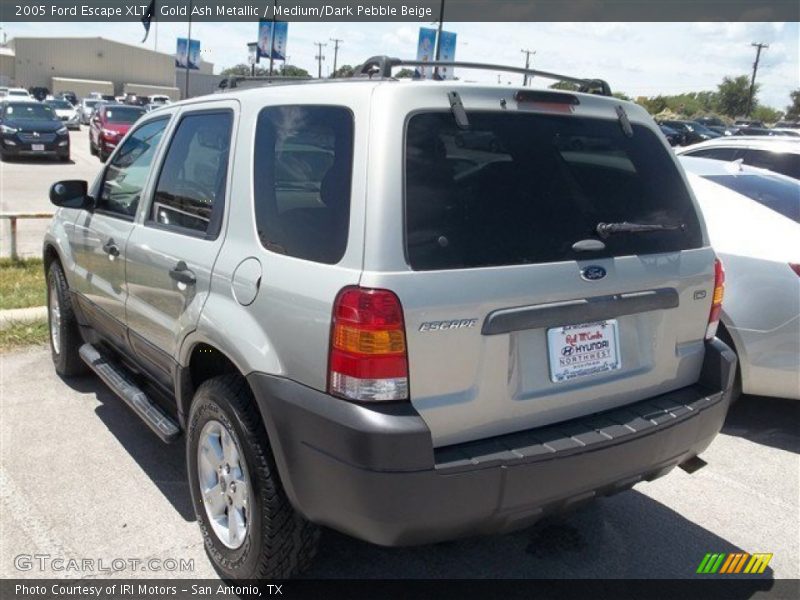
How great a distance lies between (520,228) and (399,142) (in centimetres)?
53

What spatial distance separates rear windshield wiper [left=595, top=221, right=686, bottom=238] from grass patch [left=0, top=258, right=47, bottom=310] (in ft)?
18.4

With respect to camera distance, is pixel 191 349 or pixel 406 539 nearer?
pixel 406 539

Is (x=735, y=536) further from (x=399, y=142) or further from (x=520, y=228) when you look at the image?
→ (x=399, y=142)

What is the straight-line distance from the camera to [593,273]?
103 inches

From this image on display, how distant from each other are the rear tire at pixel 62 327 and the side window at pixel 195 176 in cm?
167

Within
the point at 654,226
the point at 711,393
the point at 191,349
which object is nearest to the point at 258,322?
the point at 191,349

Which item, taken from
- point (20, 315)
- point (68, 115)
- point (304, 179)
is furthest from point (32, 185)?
point (68, 115)

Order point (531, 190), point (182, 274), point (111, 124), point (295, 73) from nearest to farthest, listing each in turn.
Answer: point (531, 190)
point (182, 274)
point (295, 73)
point (111, 124)

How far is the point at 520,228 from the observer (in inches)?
99.1

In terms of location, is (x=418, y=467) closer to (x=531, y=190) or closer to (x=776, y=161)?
(x=531, y=190)

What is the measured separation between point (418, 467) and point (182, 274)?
1.43 metres

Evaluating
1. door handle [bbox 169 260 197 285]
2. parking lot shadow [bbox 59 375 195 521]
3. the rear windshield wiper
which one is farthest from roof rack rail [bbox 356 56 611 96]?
parking lot shadow [bbox 59 375 195 521]

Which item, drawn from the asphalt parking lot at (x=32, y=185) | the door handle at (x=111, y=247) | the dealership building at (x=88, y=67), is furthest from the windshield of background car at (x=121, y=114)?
the dealership building at (x=88, y=67)

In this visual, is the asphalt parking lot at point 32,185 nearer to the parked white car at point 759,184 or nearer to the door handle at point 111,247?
the door handle at point 111,247
